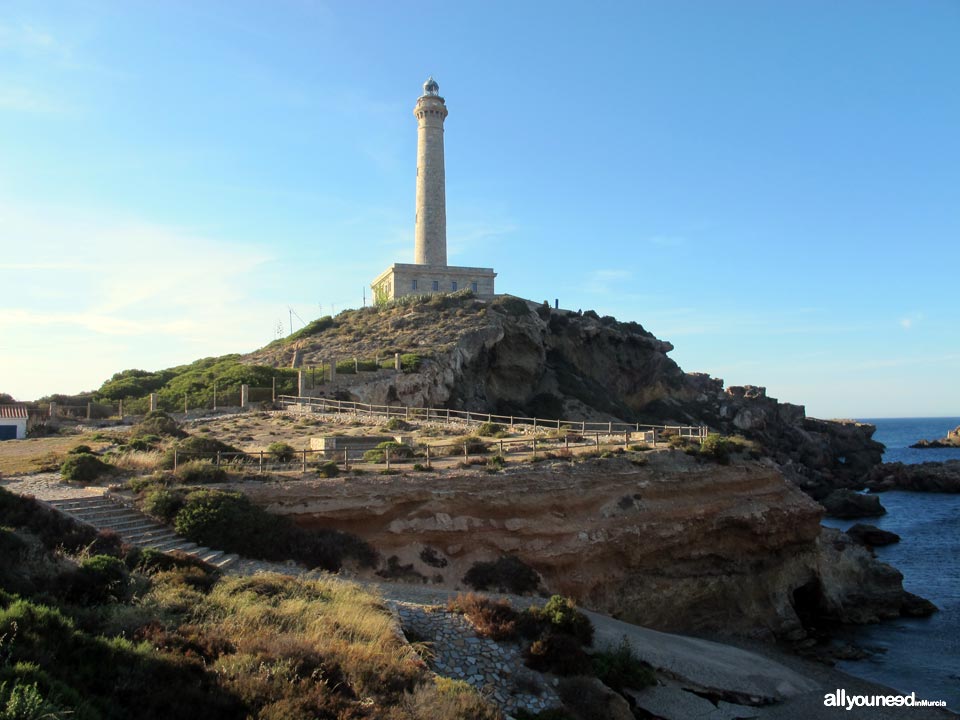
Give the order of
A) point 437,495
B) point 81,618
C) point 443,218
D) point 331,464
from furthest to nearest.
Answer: point 443,218 < point 331,464 < point 437,495 < point 81,618

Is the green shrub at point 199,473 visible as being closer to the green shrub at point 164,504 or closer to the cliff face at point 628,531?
the green shrub at point 164,504

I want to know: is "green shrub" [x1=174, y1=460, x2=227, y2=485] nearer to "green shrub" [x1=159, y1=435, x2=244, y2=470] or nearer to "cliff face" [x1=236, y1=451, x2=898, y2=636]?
"green shrub" [x1=159, y1=435, x2=244, y2=470]

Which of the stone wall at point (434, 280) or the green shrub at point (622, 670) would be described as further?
the stone wall at point (434, 280)

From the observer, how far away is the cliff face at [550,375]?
175ft

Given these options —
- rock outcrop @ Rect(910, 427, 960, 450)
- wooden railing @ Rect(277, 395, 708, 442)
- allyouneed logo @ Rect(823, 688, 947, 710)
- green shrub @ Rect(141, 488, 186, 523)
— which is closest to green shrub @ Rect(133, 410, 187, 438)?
wooden railing @ Rect(277, 395, 708, 442)

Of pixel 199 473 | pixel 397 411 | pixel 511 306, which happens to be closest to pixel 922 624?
A: pixel 199 473

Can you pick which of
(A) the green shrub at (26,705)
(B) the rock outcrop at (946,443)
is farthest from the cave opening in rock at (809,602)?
(B) the rock outcrop at (946,443)

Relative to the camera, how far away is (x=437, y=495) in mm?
21312

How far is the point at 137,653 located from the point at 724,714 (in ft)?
43.1

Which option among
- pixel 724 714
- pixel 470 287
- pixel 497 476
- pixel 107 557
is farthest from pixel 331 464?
pixel 470 287

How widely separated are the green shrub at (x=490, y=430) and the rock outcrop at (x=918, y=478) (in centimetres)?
4961

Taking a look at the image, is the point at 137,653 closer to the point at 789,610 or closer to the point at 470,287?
the point at 789,610

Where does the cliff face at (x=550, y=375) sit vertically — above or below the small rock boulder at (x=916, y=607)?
above

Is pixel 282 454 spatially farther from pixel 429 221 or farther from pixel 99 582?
pixel 429 221
